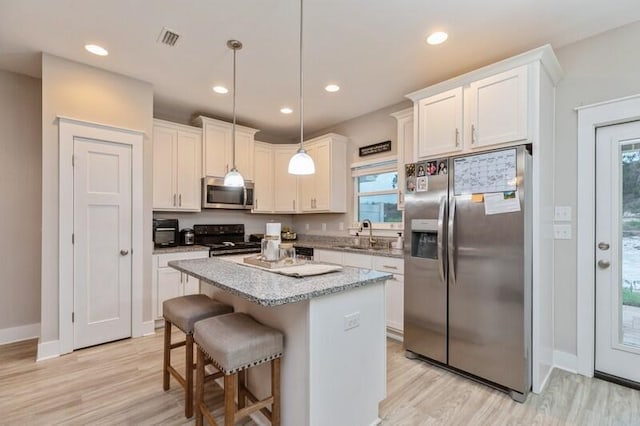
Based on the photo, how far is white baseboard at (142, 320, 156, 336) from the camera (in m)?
3.38

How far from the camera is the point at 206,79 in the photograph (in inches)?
130

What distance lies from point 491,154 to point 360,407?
6.55ft

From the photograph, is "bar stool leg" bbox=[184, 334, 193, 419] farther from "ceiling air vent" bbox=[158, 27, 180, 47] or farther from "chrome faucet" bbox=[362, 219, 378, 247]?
"chrome faucet" bbox=[362, 219, 378, 247]

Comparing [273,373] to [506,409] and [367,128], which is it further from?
[367,128]

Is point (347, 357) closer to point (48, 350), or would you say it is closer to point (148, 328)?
point (148, 328)

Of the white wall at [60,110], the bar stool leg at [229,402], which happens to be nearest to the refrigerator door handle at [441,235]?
the bar stool leg at [229,402]

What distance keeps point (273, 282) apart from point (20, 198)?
3.32m

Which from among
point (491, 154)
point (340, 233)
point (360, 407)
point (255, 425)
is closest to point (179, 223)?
point (340, 233)

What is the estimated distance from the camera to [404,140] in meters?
3.60

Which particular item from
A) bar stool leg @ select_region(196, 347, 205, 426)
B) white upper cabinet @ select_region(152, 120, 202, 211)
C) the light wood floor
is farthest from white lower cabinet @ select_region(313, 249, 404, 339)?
white upper cabinet @ select_region(152, 120, 202, 211)

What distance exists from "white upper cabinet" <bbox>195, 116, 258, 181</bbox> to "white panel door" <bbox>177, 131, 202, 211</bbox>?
0.10m

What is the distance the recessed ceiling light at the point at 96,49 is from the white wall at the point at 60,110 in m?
0.36

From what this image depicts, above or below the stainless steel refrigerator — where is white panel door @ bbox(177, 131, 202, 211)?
above

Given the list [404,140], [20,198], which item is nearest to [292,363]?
[404,140]
